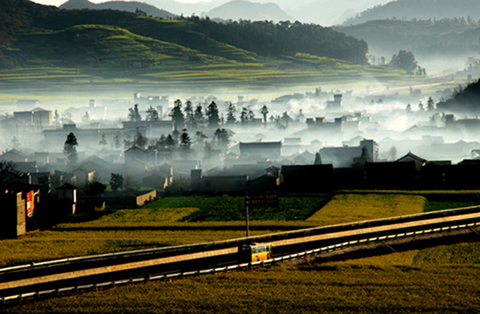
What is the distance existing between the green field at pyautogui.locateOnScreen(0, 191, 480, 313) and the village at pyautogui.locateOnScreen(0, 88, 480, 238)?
5.89 m

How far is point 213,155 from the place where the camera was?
92.9 meters

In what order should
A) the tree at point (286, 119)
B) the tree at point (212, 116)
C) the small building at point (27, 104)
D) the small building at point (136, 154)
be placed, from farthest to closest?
the small building at point (27, 104) < the tree at point (286, 119) < the tree at point (212, 116) < the small building at point (136, 154)

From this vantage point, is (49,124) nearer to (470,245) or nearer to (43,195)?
(43,195)

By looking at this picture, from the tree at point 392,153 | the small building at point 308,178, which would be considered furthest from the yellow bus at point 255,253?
the tree at point 392,153

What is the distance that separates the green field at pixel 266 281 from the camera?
67.2 ft

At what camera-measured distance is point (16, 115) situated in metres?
122

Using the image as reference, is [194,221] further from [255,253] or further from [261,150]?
[261,150]

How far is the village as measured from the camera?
5803 cm

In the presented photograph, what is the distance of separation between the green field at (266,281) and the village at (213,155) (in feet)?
19.3

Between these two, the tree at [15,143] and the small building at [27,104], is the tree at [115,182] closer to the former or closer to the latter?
the tree at [15,143]

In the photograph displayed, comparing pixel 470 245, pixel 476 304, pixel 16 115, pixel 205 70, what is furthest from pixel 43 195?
pixel 205 70

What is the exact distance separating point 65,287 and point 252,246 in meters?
10.1

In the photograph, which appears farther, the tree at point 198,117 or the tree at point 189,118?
the tree at point 198,117

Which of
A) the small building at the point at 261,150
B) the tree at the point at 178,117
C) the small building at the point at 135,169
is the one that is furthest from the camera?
the tree at the point at 178,117
